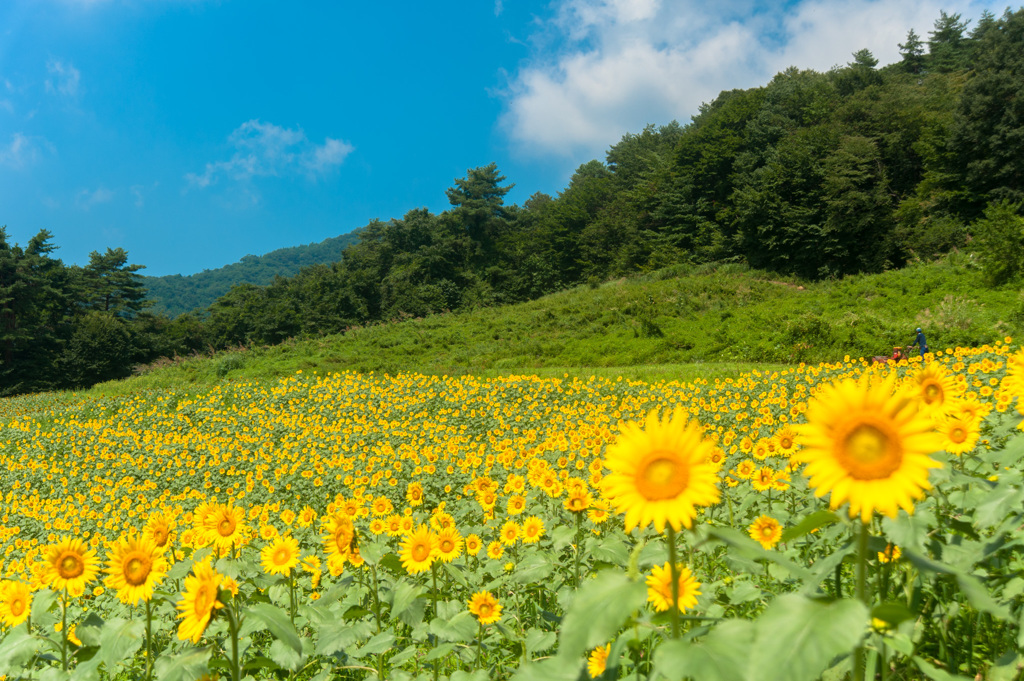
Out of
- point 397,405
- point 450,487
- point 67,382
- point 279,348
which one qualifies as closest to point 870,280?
point 397,405

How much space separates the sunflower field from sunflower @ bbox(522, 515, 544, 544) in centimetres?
3

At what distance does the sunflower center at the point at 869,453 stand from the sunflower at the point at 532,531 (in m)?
1.86

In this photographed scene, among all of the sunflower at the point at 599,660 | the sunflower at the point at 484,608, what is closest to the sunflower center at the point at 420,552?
the sunflower at the point at 484,608

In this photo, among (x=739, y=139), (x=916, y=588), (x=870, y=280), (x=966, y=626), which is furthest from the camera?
(x=739, y=139)

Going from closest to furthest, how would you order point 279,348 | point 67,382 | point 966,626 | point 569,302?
point 966,626
point 279,348
point 569,302
point 67,382

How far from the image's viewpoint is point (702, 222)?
33219 millimetres

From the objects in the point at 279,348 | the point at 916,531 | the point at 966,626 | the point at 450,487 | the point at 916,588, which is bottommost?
the point at 450,487

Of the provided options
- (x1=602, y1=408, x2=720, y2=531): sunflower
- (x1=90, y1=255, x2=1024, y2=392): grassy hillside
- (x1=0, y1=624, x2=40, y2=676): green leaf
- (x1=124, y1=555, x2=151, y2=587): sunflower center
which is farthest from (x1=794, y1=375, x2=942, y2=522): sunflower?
(x1=90, y1=255, x2=1024, y2=392): grassy hillside

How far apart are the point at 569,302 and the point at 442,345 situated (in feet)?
22.5

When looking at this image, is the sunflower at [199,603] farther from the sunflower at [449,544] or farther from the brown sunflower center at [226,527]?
the sunflower at [449,544]

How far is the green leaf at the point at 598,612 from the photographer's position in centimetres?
65

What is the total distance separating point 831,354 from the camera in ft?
41.0

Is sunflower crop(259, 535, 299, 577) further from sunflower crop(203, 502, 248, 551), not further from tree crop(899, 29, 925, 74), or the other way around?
tree crop(899, 29, 925, 74)

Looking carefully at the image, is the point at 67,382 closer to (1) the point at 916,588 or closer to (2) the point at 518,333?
(2) the point at 518,333
